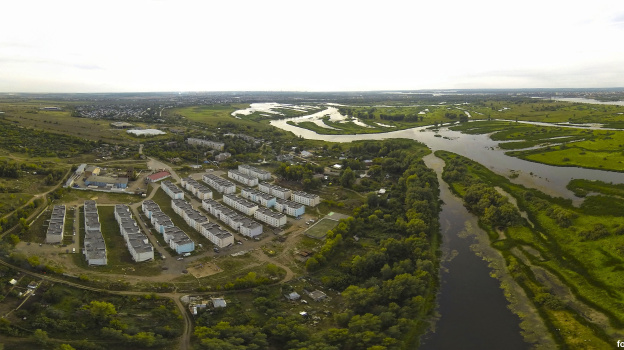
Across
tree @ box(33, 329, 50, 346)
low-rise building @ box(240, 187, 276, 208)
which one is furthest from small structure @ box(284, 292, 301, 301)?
low-rise building @ box(240, 187, 276, 208)

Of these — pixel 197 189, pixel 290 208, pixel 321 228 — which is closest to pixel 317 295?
pixel 321 228

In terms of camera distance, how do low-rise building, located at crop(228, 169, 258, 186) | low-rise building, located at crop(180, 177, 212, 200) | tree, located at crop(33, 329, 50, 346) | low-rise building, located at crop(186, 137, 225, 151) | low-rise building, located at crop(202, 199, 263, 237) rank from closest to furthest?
1. tree, located at crop(33, 329, 50, 346)
2. low-rise building, located at crop(202, 199, 263, 237)
3. low-rise building, located at crop(180, 177, 212, 200)
4. low-rise building, located at crop(228, 169, 258, 186)
5. low-rise building, located at crop(186, 137, 225, 151)

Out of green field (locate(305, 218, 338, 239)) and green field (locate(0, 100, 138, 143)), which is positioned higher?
green field (locate(0, 100, 138, 143))

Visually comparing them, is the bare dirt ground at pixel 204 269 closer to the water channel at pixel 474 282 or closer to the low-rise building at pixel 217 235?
the low-rise building at pixel 217 235

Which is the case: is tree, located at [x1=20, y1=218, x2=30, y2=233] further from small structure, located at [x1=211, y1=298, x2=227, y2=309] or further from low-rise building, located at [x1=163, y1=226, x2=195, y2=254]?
small structure, located at [x1=211, y1=298, x2=227, y2=309]

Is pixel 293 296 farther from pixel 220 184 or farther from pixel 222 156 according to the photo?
pixel 222 156

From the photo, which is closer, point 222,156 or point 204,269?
point 204,269

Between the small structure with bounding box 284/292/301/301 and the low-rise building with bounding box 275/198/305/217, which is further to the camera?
the low-rise building with bounding box 275/198/305/217
